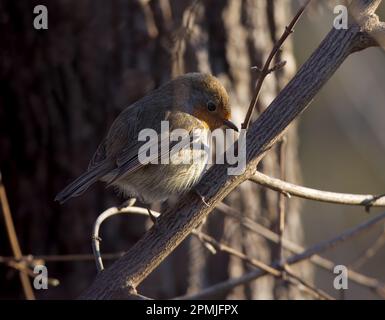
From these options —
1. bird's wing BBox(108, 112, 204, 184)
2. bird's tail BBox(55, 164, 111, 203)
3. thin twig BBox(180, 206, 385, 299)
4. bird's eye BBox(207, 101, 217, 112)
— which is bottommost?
thin twig BBox(180, 206, 385, 299)

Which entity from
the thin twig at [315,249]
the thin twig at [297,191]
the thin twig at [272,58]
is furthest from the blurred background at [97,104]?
the thin twig at [272,58]

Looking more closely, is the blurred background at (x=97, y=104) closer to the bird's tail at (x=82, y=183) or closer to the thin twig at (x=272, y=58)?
the bird's tail at (x=82, y=183)

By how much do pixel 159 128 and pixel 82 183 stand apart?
43 centimetres

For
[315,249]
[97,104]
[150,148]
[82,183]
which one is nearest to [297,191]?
[315,249]

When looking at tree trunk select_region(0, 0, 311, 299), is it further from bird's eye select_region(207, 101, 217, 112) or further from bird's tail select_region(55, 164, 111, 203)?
bird's tail select_region(55, 164, 111, 203)

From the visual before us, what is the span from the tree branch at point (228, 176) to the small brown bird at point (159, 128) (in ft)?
1.58

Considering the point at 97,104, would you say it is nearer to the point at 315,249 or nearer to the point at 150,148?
the point at 150,148

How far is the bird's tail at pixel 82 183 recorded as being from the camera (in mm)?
2842

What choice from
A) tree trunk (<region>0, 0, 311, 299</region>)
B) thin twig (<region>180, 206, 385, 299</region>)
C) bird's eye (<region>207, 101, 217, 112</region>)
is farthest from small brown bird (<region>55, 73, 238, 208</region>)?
tree trunk (<region>0, 0, 311, 299</region>)

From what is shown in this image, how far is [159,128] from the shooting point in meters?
3.10

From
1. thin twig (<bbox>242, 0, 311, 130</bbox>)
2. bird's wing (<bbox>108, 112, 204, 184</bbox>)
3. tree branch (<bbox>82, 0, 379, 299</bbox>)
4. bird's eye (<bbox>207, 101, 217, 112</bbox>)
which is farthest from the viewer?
bird's eye (<bbox>207, 101, 217, 112</bbox>)

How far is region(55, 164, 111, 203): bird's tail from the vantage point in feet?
9.32

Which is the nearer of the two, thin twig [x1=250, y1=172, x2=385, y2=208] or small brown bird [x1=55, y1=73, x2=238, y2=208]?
thin twig [x1=250, y1=172, x2=385, y2=208]

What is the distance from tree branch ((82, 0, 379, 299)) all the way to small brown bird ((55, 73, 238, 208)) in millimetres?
482
